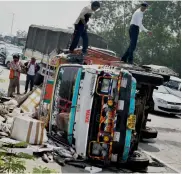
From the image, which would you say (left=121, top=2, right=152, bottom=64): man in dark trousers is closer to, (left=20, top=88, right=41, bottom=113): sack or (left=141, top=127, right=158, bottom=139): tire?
(left=141, top=127, right=158, bottom=139): tire

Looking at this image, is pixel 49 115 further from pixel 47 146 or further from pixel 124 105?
pixel 124 105

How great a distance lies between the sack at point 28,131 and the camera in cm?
659

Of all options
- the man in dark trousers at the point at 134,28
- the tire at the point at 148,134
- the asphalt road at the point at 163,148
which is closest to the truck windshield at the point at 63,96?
the asphalt road at the point at 163,148

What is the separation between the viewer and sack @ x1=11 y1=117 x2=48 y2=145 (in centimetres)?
659

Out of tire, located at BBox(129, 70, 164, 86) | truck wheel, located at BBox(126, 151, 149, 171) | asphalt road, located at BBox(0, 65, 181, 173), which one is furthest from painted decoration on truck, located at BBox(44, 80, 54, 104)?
truck wheel, located at BBox(126, 151, 149, 171)

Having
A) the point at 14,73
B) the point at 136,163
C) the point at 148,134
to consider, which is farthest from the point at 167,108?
the point at 136,163

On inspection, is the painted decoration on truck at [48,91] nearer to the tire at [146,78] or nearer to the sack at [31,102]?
the tire at [146,78]

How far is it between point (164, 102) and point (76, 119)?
30.1 feet

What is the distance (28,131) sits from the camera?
659 cm

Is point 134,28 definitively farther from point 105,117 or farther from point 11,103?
point 11,103

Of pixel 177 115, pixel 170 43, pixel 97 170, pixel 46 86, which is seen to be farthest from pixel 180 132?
pixel 170 43

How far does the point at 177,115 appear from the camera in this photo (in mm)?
16125

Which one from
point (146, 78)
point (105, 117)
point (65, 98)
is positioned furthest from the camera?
point (146, 78)

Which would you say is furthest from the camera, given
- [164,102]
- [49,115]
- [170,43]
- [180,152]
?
[170,43]
